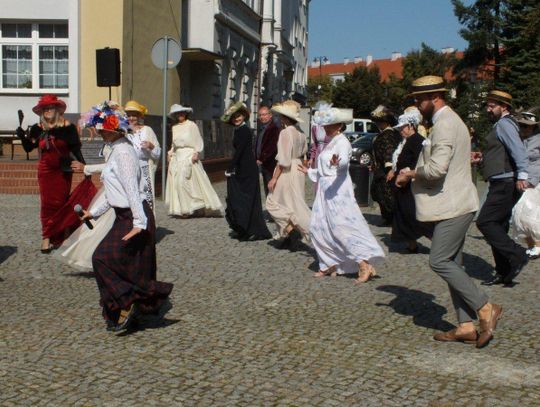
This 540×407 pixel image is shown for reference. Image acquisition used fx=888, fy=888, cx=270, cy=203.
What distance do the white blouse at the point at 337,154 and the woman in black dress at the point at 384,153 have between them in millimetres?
3512

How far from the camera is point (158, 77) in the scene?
83.4 ft

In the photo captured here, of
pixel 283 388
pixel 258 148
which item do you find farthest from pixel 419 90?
pixel 258 148

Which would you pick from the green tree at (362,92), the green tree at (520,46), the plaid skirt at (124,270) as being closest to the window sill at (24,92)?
the plaid skirt at (124,270)

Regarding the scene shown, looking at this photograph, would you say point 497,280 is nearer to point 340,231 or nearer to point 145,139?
point 340,231

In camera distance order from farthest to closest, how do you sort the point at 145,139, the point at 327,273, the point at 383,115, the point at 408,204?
1. the point at 383,115
2. the point at 145,139
3. the point at 408,204
4. the point at 327,273

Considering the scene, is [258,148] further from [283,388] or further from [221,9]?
[221,9]

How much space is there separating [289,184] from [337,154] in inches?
81.8

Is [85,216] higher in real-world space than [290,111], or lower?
lower

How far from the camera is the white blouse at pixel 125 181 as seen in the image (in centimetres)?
616

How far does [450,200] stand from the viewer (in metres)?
6.07

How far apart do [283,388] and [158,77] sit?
69.4 ft

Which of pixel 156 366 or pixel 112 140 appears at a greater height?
pixel 112 140

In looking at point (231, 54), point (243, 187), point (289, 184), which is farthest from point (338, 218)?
point (231, 54)

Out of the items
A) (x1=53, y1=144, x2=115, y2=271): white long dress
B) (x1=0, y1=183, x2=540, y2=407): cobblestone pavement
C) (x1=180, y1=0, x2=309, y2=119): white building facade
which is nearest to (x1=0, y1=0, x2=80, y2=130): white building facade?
(x1=180, y1=0, x2=309, y2=119): white building facade
